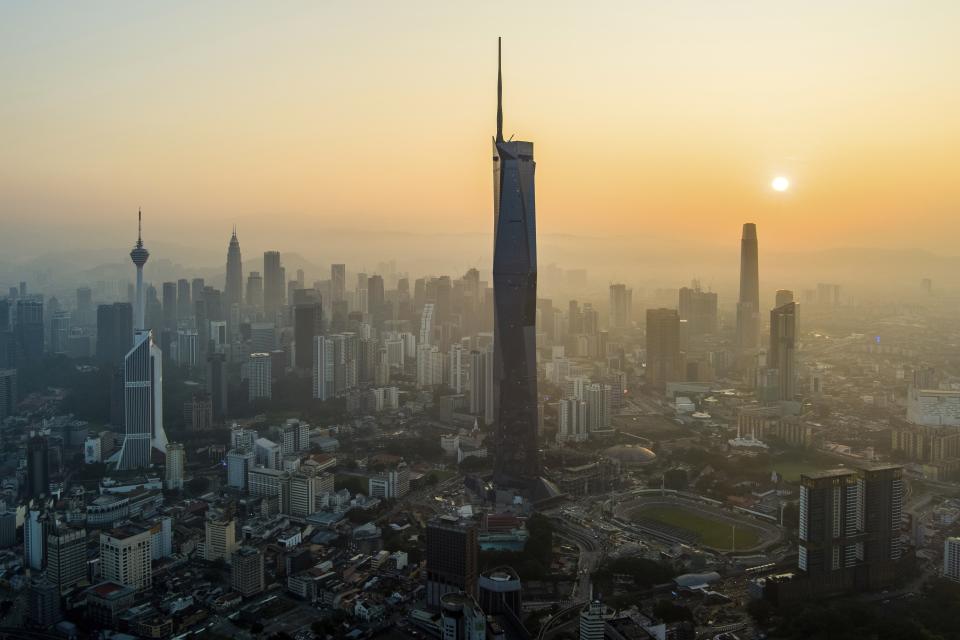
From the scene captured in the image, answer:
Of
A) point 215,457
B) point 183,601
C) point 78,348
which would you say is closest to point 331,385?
point 215,457

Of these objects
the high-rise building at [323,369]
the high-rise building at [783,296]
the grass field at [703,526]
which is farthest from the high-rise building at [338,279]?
the grass field at [703,526]

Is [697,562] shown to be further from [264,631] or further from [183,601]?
[183,601]

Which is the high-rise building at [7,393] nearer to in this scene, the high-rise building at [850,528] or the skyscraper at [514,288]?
the skyscraper at [514,288]

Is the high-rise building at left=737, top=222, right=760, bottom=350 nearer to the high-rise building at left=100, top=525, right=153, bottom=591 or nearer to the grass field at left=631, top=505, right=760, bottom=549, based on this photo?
the grass field at left=631, top=505, right=760, bottom=549

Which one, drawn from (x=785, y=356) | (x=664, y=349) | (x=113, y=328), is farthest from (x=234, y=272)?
(x=785, y=356)

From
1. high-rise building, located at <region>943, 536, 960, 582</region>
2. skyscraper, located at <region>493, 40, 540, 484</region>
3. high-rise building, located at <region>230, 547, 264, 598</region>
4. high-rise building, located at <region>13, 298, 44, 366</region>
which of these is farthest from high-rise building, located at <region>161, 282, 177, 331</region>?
high-rise building, located at <region>943, 536, 960, 582</region>
